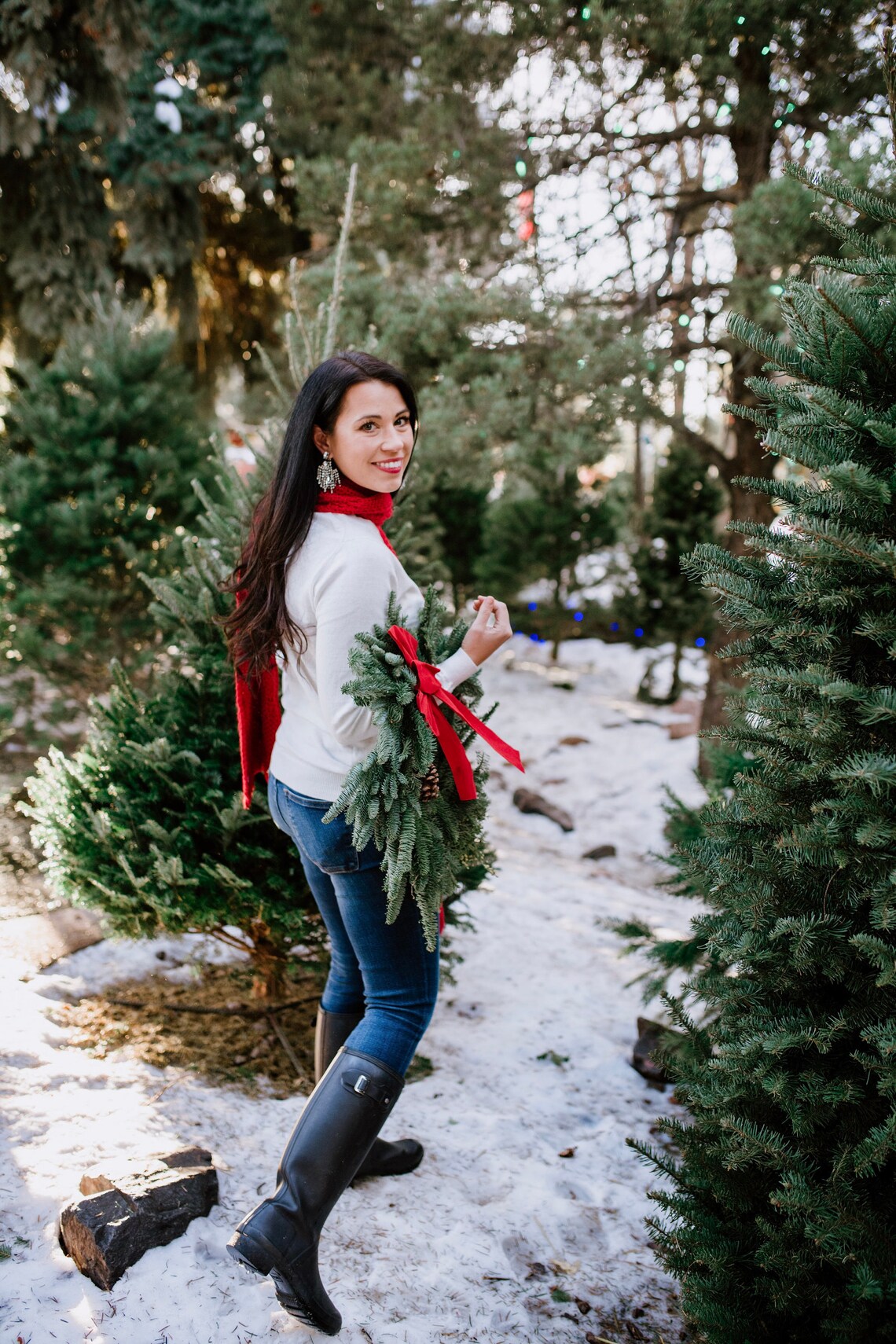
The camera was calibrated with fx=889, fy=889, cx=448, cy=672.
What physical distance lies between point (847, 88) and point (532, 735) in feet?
16.4

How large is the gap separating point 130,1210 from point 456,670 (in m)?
1.36

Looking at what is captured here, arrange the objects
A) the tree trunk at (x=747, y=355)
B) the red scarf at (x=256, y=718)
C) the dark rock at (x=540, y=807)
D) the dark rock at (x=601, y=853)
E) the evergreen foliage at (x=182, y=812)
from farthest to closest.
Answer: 1. the dark rock at (x=540, y=807)
2. the dark rock at (x=601, y=853)
3. the tree trunk at (x=747, y=355)
4. the evergreen foliage at (x=182, y=812)
5. the red scarf at (x=256, y=718)

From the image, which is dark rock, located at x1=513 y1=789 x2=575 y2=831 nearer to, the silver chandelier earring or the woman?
the woman

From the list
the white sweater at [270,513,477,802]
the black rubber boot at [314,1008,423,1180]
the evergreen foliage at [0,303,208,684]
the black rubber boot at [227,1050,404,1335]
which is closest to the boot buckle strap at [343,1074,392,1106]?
the black rubber boot at [227,1050,404,1335]

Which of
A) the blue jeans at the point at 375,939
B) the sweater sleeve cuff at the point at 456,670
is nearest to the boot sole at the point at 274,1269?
the blue jeans at the point at 375,939

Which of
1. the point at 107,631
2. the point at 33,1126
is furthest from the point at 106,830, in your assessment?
the point at 107,631

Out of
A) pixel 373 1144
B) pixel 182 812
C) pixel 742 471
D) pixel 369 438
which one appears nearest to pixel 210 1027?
pixel 182 812

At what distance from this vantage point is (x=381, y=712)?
5.94ft

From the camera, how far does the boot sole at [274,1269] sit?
1.79 metres

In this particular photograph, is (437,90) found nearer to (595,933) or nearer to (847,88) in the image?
(847,88)

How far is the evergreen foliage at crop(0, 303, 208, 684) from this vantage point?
5.10 m

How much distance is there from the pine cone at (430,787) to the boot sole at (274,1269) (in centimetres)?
94

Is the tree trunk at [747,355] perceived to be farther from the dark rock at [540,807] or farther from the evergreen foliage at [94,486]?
the evergreen foliage at [94,486]

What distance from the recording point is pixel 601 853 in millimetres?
5742
